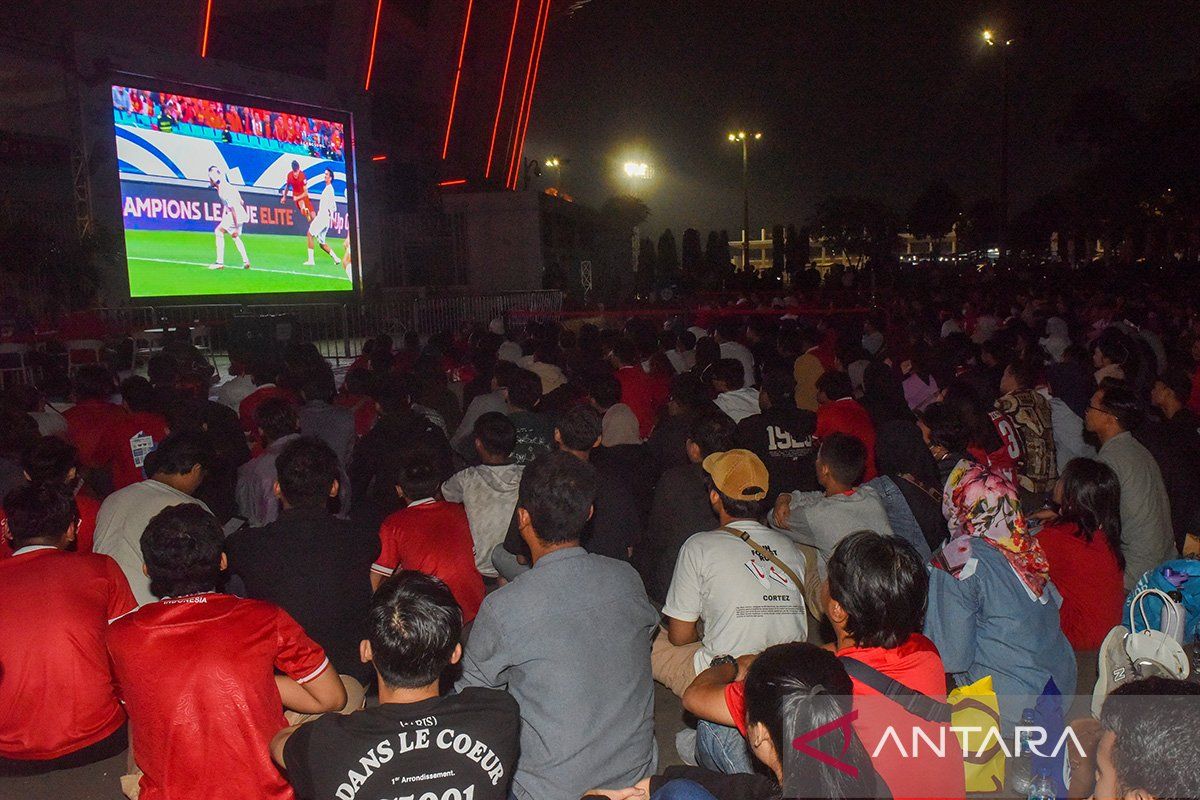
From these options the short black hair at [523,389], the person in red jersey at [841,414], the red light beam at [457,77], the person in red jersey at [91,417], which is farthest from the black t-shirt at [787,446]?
the red light beam at [457,77]

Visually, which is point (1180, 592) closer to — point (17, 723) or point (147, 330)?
point (17, 723)

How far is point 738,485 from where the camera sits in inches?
149

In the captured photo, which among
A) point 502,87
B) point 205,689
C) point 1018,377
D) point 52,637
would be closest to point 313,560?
point 52,637

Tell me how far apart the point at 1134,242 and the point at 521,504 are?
4243 centimetres

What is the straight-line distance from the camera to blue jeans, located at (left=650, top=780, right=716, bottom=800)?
2018mm

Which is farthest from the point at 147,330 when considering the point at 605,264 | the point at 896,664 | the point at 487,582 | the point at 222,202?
the point at 605,264

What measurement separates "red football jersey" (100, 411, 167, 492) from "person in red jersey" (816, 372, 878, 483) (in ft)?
14.8

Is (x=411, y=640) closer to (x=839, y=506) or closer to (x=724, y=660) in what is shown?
(x=724, y=660)

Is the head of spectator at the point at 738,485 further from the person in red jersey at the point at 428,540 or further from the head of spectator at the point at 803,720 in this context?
the head of spectator at the point at 803,720

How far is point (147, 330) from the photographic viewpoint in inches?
611

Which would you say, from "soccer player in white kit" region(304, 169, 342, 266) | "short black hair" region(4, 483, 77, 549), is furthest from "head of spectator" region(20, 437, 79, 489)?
"soccer player in white kit" region(304, 169, 342, 266)

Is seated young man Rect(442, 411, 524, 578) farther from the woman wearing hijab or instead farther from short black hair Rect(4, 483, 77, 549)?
the woman wearing hijab

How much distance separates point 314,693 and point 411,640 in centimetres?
76

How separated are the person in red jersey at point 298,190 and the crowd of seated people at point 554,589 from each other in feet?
31.6
